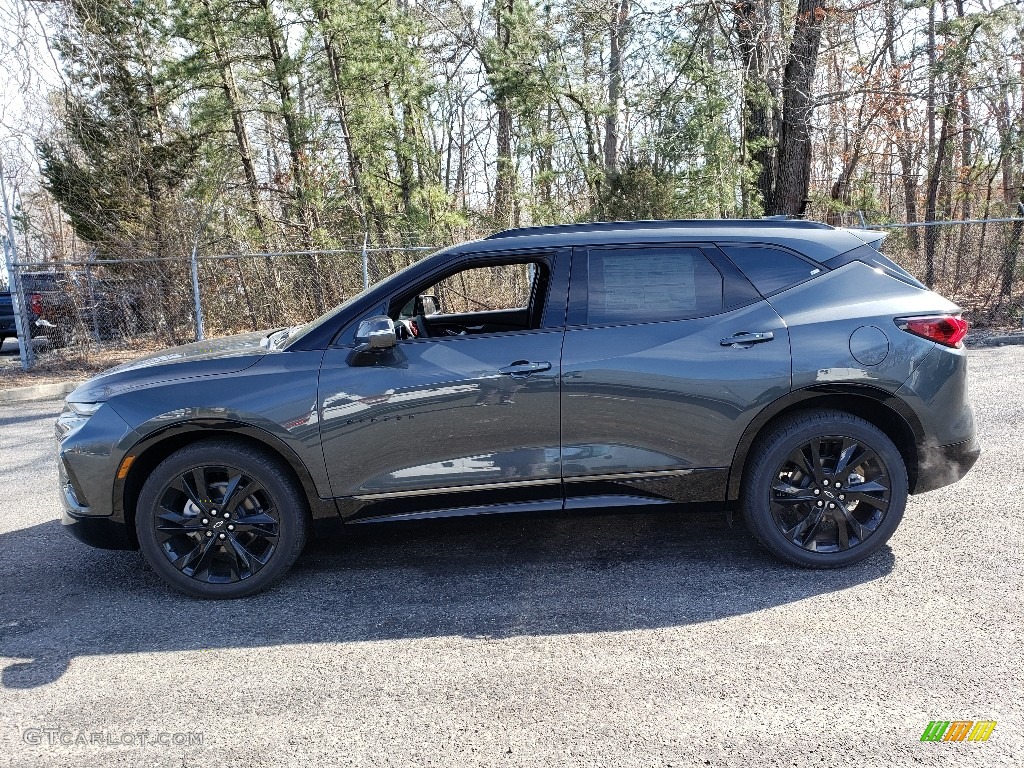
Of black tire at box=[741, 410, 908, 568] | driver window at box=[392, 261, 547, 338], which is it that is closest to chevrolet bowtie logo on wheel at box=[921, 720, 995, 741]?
black tire at box=[741, 410, 908, 568]

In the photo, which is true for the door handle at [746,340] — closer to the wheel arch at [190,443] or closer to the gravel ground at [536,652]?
the gravel ground at [536,652]

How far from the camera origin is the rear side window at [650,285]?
154 inches

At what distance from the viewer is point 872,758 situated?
A: 2467mm

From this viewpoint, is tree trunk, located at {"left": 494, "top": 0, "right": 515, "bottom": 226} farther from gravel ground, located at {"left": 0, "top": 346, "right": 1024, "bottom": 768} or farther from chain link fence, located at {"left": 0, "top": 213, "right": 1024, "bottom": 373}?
gravel ground, located at {"left": 0, "top": 346, "right": 1024, "bottom": 768}

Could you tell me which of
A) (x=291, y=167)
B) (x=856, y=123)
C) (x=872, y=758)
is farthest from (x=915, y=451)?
(x=856, y=123)

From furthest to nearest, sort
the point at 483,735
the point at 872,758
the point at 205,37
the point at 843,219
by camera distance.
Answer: the point at 843,219, the point at 205,37, the point at 483,735, the point at 872,758

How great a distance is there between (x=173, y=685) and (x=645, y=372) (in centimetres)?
256

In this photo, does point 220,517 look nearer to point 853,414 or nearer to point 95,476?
point 95,476

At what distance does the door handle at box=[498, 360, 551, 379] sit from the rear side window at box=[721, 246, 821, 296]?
1.19m

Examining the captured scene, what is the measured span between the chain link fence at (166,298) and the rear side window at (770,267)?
33.5ft

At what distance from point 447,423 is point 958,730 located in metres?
2.43

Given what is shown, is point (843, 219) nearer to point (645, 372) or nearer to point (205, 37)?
point (205, 37)

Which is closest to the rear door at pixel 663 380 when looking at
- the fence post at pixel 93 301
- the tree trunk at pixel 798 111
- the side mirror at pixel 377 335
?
the side mirror at pixel 377 335

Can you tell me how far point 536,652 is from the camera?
321 cm
